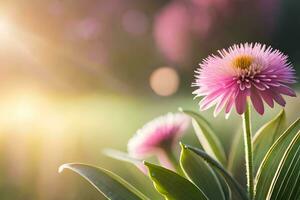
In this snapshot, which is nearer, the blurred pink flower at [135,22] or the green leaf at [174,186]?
the green leaf at [174,186]

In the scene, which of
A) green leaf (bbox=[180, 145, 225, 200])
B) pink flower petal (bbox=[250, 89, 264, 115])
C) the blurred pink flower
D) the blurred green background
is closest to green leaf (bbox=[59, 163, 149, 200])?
green leaf (bbox=[180, 145, 225, 200])

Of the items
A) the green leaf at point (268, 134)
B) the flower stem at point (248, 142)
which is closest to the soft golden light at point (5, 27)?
the green leaf at point (268, 134)

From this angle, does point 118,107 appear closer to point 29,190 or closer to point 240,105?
point 29,190

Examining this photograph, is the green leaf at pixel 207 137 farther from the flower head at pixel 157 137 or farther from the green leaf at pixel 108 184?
the green leaf at pixel 108 184

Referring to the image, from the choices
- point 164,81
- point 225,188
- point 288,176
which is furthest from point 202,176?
point 164,81

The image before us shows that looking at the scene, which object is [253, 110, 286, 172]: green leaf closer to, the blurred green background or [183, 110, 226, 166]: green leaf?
[183, 110, 226, 166]: green leaf

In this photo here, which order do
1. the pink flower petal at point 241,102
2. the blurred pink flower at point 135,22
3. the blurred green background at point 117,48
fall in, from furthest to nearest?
the blurred pink flower at point 135,22 < the blurred green background at point 117,48 < the pink flower petal at point 241,102

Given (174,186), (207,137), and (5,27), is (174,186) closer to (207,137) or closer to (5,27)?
(207,137)
